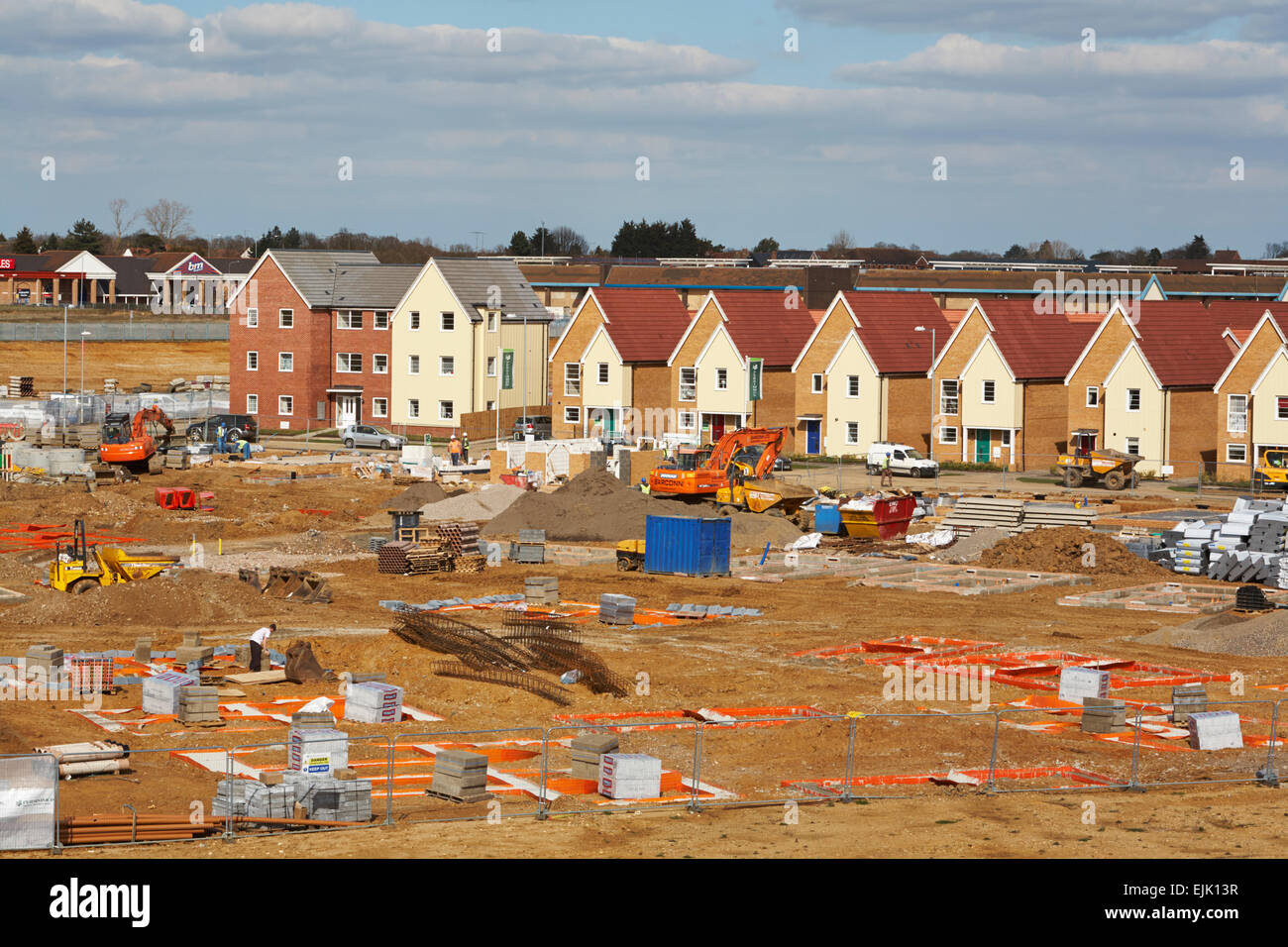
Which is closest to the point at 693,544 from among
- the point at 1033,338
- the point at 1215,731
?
the point at 1215,731

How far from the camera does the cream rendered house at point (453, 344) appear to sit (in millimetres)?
79688

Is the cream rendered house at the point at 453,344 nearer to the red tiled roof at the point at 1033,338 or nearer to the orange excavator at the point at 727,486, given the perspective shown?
the red tiled roof at the point at 1033,338

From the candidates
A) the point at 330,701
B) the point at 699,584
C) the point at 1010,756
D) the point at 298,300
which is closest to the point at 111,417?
the point at 298,300

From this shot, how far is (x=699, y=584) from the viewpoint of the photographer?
41344 mm

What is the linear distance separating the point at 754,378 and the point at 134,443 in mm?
28108

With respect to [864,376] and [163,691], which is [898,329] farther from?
[163,691]

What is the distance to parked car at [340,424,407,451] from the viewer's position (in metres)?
74.4

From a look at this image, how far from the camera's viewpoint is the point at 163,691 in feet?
84.0

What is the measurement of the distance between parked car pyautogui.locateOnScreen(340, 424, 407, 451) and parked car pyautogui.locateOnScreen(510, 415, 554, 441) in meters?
5.71

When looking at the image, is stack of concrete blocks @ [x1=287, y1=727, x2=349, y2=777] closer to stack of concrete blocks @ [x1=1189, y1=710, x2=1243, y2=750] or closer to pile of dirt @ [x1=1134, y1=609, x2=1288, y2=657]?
stack of concrete blocks @ [x1=1189, y1=710, x2=1243, y2=750]

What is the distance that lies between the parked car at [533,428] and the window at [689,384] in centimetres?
692

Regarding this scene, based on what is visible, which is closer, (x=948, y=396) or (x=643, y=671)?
(x=643, y=671)
